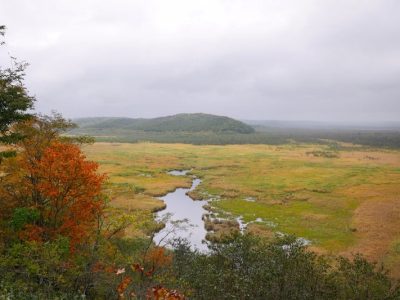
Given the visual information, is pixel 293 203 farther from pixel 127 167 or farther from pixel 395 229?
pixel 127 167

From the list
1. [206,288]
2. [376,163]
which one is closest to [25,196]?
[206,288]

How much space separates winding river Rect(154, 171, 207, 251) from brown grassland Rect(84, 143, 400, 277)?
248cm

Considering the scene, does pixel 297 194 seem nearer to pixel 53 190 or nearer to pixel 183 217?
pixel 183 217

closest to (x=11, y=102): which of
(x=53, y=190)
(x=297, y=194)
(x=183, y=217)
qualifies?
(x=53, y=190)

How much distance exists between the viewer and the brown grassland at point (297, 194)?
53.6 meters

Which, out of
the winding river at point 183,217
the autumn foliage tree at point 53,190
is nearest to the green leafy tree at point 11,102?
the autumn foliage tree at point 53,190

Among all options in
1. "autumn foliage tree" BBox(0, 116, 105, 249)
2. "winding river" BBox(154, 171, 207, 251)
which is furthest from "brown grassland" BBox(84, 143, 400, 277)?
"autumn foliage tree" BBox(0, 116, 105, 249)

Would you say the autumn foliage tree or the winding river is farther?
the winding river

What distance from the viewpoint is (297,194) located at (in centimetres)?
7925

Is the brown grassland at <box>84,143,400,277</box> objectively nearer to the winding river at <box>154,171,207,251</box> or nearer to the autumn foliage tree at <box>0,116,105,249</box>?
the winding river at <box>154,171,207,251</box>

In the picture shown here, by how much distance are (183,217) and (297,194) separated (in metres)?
28.1

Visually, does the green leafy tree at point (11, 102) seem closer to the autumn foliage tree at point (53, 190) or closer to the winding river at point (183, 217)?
Result: the autumn foliage tree at point (53, 190)

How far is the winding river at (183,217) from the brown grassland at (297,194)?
2.48m

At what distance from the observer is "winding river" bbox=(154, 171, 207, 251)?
1994 inches
